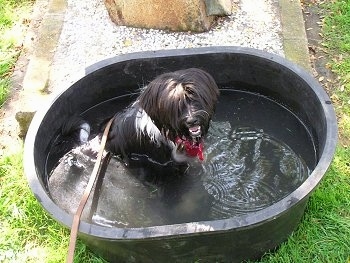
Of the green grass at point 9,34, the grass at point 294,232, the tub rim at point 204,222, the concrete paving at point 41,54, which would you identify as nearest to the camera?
the tub rim at point 204,222

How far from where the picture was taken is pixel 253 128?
3844 mm

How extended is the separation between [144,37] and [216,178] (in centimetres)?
156

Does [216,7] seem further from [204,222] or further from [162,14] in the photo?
[204,222]

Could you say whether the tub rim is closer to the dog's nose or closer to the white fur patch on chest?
the dog's nose

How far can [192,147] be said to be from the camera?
323 cm

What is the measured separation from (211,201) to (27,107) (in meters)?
1.58

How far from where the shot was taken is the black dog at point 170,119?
2.80 metres

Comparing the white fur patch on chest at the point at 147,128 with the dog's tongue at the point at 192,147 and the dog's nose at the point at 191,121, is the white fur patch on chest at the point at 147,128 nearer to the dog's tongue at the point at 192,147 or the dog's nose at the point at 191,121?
the dog's tongue at the point at 192,147

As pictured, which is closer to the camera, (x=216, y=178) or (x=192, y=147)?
(x=192, y=147)

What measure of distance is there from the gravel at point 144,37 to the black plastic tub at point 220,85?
505 millimetres

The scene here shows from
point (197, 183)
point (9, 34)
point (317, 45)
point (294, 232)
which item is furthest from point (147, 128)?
point (9, 34)

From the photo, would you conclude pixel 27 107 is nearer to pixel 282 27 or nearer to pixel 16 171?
pixel 16 171

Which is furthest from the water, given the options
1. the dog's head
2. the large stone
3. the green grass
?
the green grass

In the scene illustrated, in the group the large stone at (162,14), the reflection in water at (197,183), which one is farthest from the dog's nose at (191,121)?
the large stone at (162,14)
